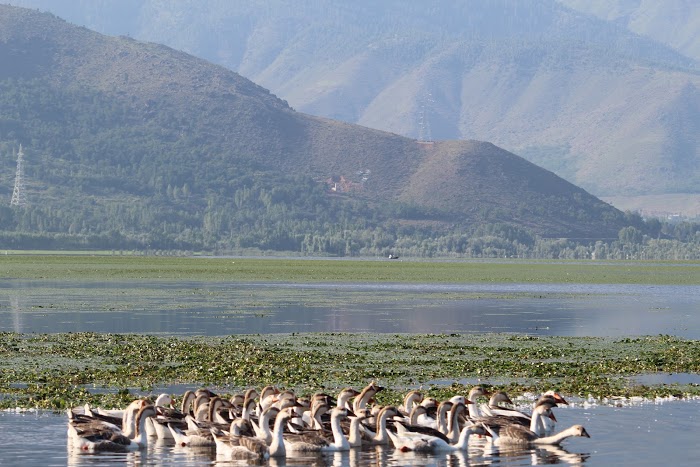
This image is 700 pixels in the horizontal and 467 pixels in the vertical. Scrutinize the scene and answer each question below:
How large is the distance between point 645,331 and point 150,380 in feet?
92.1

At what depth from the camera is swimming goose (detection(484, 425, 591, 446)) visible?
3088cm

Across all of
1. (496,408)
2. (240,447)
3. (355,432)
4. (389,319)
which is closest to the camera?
(240,447)

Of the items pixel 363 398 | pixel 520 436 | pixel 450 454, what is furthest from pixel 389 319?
pixel 450 454

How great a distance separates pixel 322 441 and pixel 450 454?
2.61 meters

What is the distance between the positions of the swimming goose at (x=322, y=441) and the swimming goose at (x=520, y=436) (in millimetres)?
3109

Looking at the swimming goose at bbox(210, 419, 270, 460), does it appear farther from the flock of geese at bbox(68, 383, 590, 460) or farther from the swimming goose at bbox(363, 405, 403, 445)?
the swimming goose at bbox(363, 405, 403, 445)

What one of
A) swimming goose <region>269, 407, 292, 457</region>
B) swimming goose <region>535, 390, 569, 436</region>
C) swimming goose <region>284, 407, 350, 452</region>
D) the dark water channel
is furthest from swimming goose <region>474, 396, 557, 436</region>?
the dark water channel

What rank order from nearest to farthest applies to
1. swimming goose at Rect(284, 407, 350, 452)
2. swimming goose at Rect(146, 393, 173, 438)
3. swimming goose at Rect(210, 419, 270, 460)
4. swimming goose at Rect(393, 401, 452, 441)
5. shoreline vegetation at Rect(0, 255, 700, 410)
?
swimming goose at Rect(210, 419, 270, 460) < swimming goose at Rect(284, 407, 350, 452) < swimming goose at Rect(393, 401, 452, 441) < swimming goose at Rect(146, 393, 173, 438) < shoreline vegetation at Rect(0, 255, 700, 410)

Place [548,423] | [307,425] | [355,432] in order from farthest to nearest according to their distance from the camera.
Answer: [307,425] < [548,423] < [355,432]

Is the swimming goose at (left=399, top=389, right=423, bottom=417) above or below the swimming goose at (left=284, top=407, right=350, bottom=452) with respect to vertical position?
above

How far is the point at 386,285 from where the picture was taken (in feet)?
374

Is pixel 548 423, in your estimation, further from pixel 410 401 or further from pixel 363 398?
pixel 363 398

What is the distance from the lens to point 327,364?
43.9m

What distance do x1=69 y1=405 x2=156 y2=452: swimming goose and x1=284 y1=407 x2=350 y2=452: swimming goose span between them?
2.89 meters
